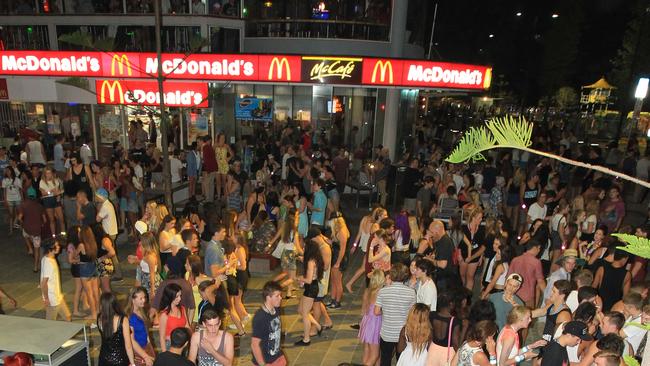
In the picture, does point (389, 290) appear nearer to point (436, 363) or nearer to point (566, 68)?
→ point (436, 363)

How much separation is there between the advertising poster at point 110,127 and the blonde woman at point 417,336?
49.4 feet

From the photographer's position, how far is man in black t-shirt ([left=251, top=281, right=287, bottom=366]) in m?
4.93

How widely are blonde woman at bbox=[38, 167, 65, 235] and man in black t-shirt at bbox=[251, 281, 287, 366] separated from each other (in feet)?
22.9

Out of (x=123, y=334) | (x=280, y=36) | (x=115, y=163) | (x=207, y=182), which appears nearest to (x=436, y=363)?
(x=123, y=334)

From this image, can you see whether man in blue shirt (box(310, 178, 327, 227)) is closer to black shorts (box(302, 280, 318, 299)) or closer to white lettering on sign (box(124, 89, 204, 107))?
black shorts (box(302, 280, 318, 299))

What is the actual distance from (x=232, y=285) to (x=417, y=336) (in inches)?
126

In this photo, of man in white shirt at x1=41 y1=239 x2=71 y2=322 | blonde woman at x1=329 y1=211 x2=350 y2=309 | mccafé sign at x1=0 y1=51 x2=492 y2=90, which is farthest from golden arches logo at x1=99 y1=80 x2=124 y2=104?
blonde woman at x1=329 y1=211 x2=350 y2=309

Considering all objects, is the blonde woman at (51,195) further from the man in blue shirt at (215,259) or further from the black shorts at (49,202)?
the man in blue shirt at (215,259)

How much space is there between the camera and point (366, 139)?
16500mm

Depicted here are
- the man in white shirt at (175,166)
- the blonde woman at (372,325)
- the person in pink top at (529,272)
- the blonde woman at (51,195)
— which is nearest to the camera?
the blonde woman at (372,325)

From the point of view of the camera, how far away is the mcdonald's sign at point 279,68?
37.5 ft

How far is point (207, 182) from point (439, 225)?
8.11m

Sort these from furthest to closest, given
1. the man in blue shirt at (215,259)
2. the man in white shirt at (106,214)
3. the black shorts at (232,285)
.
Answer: the man in white shirt at (106,214)
the black shorts at (232,285)
the man in blue shirt at (215,259)

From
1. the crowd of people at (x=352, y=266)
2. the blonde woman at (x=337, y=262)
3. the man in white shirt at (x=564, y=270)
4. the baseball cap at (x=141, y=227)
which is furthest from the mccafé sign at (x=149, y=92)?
the man in white shirt at (x=564, y=270)
